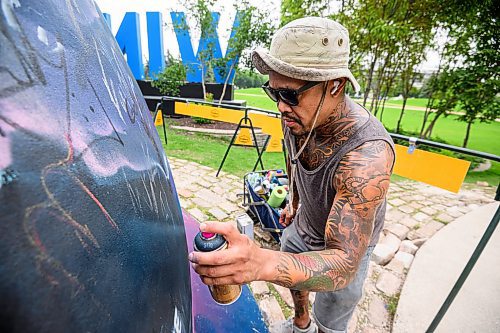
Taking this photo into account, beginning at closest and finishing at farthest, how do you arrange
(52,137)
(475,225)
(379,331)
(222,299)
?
(52,137)
(222,299)
(379,331)
(475,225)

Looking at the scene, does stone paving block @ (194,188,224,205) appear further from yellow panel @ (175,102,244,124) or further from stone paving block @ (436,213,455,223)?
stone paving block @ (436,213,455,223)

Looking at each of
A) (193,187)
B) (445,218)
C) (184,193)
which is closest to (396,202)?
(445,218)

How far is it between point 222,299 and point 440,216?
5.30 meters

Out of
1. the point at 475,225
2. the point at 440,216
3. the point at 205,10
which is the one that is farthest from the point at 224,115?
the point at 205,10

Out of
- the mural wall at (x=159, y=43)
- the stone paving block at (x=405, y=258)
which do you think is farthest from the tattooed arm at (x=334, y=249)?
the mural wall at (x=159, y=43)

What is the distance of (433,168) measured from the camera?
2.92 m

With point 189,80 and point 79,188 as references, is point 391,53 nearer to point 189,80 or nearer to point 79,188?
point 189,80

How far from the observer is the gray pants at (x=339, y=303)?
1812 mm

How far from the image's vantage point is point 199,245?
2.87 feet

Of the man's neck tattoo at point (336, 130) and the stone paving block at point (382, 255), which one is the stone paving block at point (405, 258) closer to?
the stone paving block at point (382, 255)

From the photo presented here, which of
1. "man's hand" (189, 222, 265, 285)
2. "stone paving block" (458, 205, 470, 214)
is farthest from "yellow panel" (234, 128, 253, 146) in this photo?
"man's hand" (189, 222, 265, 285)

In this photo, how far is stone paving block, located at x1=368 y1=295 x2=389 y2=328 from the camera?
8.49 feet

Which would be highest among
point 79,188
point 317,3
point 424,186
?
point 317,3

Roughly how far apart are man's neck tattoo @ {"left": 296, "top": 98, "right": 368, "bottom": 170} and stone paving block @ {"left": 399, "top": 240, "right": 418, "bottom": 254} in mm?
3007
